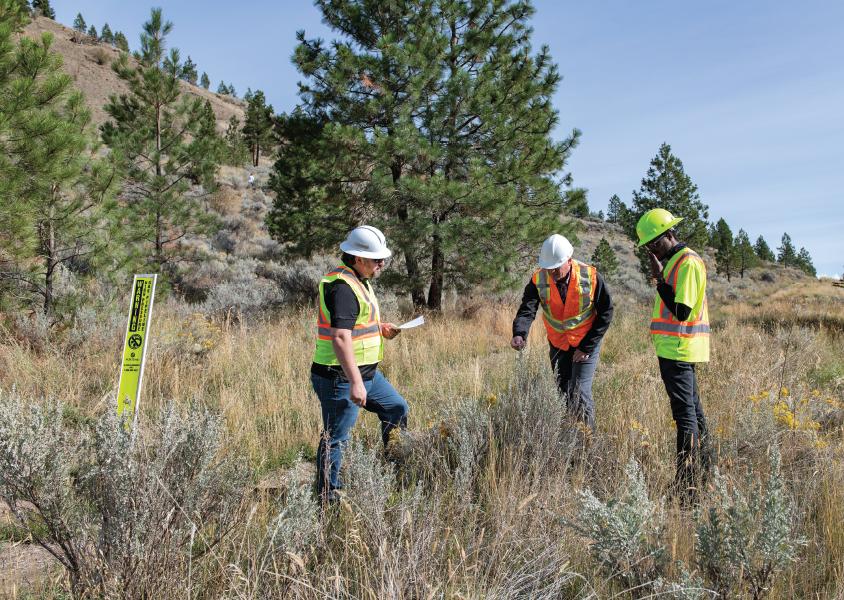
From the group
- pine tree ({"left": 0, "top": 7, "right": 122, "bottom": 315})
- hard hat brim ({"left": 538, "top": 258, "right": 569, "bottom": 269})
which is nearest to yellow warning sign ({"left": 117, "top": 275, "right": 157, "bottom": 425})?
hard hat brim ({"left": 538, "top": 258, "right": 569, "bottom": 269})

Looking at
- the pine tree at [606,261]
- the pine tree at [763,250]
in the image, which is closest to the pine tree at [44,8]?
the pine tree at [606,261]

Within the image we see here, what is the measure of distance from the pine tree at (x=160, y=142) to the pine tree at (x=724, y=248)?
52505 millimetres

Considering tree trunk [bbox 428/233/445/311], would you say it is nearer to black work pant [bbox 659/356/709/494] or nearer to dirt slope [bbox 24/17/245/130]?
black work pant [bbox 659/356/709/494]

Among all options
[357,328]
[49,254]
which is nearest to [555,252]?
[357,328]

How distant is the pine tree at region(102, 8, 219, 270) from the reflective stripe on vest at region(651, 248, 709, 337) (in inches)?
415

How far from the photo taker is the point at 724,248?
Result: 5309cm

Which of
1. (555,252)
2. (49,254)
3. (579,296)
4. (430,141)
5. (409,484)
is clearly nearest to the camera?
(409,484)

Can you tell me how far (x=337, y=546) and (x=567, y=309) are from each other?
2450mm

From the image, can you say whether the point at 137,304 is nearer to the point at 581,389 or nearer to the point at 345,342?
the point at 345,342

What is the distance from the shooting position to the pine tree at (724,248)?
5288cm

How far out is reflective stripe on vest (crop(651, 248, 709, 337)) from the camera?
357 centimetres

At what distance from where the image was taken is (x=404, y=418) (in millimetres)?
3750

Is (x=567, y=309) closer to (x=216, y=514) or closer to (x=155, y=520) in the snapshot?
(x=216, y=514)

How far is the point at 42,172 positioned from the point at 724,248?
190ft
